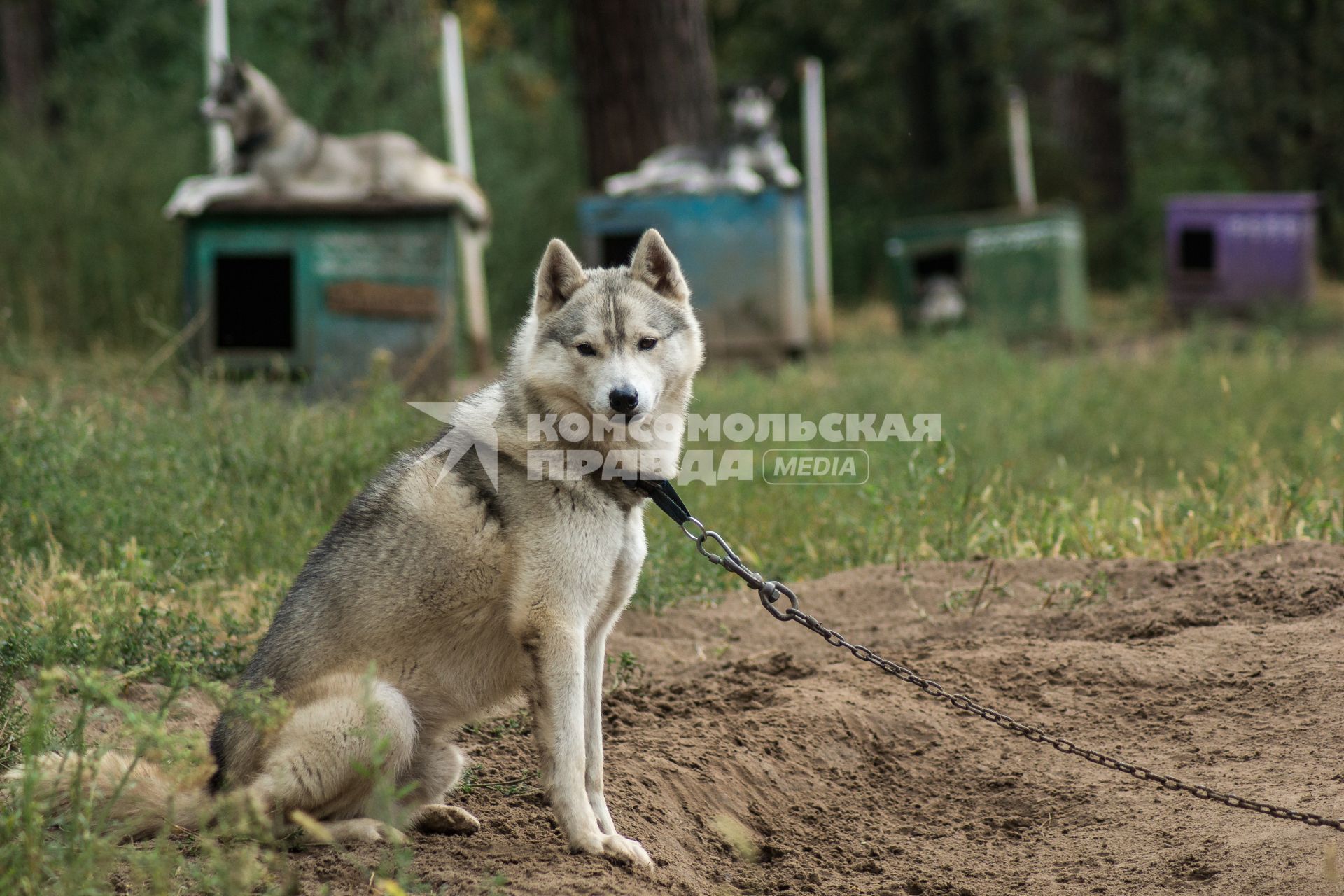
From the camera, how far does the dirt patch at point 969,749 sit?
10.1 ft

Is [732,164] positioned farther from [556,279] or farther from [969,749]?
[969,749]

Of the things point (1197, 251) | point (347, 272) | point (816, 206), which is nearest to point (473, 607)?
point (347, 272)

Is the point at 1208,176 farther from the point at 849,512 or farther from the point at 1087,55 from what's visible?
the point at 849,512

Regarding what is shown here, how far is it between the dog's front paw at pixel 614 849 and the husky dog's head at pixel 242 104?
7024mm

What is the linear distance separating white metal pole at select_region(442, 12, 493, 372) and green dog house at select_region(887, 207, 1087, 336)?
16.4 ft

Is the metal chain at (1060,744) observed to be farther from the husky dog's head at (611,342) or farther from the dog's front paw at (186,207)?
the dog's front paw at (186,207)

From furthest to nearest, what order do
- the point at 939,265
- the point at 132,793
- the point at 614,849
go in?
the point at 939,265, the point at 614,849, the point at 132,793

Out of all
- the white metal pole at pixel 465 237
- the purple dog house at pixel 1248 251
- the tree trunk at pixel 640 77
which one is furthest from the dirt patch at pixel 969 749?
the purple dog house at pixel 1248 251

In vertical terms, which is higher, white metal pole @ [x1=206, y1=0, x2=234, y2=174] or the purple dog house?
white metal pole @ [x1=206, y1=0, x2=234, y2=174]

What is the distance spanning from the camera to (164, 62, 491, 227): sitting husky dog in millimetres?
8500

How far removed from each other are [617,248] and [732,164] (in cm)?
119

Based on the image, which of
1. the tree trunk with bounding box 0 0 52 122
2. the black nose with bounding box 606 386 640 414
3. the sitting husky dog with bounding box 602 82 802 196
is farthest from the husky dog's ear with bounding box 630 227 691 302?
the tree trunk with bounding box 0 0 52 122

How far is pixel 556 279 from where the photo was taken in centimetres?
349

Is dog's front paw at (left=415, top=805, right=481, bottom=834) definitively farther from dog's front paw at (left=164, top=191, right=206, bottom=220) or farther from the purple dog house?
the purple dog house
